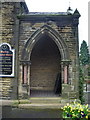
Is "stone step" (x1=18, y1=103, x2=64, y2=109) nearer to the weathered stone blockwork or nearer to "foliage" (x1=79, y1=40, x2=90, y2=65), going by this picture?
the weathered stone blockwork

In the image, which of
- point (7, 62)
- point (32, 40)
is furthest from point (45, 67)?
point (7, 62)

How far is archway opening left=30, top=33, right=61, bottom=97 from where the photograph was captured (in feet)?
34.4

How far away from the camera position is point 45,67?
34.8 feet

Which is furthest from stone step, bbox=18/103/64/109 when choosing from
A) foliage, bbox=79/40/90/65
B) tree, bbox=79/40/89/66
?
foliage, bbox=79/40/90/65

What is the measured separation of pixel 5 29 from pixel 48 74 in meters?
4.46

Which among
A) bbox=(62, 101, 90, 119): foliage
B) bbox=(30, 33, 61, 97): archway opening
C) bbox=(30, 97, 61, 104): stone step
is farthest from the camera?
bbox=(30, 33, 61, 97): archway opening

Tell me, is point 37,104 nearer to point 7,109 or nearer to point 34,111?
point 34,111

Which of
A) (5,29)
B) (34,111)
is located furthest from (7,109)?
(5,29)

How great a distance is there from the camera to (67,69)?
764 cm

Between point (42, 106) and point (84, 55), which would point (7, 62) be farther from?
point (84, 55)

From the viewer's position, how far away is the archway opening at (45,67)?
10492 millimetres

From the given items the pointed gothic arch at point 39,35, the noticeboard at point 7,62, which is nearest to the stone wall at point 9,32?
the noticeboard at point 7,62

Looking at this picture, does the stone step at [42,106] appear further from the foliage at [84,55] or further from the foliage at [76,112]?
the foliage at [84,55]

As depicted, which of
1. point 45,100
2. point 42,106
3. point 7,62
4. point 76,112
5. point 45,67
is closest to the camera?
point 76,112
